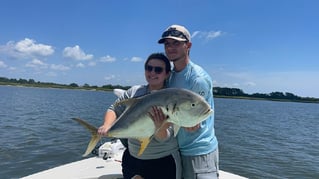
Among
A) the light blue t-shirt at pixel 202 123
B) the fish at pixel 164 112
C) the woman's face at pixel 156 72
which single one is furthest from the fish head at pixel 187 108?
the woman's face at pixel 156 72

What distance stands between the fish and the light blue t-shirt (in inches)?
14.1

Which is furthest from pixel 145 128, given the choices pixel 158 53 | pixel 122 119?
pixel 158 53

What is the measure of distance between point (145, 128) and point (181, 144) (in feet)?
2.04

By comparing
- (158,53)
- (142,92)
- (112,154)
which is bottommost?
(112,154)

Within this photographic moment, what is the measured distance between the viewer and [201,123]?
3.64 meters

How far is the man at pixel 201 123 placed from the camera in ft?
12.0

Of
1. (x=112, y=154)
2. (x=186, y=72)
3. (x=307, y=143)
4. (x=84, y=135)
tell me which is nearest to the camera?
(x=186, y=72)

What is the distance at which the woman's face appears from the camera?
3811 mm

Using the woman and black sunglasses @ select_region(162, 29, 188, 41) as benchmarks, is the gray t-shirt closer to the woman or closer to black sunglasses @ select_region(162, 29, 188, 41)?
the woman

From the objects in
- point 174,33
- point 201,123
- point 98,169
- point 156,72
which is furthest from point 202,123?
point 98,169

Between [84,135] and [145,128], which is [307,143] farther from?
[145,128]

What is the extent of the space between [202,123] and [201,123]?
0.03m

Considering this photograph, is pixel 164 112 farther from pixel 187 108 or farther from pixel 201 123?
pixel 201 123

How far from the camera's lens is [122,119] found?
342 cm
